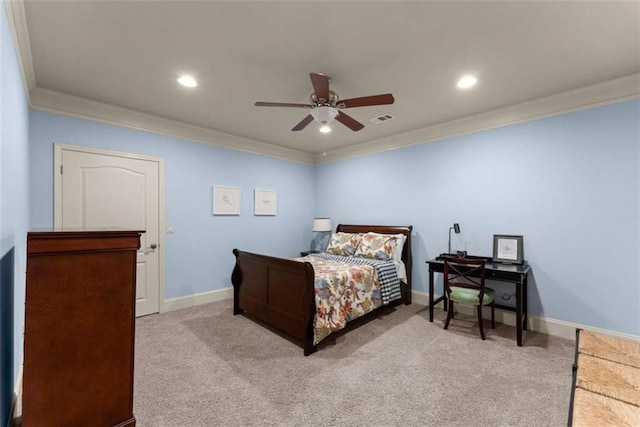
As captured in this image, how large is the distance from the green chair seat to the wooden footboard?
161cm

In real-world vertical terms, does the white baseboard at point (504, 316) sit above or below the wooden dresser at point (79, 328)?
below

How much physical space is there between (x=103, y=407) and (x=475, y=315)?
12.5ft

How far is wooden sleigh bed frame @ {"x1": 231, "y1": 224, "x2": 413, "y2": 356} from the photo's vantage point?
106 inches

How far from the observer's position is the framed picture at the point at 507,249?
3293 mm

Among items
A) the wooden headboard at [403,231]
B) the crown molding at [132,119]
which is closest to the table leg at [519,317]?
the wooden headboard at [403,231]

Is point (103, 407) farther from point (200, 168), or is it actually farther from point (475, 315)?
point (475, 315)

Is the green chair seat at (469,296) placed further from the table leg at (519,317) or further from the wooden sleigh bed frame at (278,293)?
the wooden sleigh bed frame at (278,293)

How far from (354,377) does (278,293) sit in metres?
1.16

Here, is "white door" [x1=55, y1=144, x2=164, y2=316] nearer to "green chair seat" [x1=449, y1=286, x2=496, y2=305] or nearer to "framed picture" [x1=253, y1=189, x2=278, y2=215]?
"framed picture" [x1=253, y1=189, x2=278, y2=215]

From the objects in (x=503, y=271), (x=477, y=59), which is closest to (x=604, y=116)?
(x=477, y=59)

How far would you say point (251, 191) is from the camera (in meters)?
4.79

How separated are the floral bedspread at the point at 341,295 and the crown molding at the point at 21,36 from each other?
2.85 metres

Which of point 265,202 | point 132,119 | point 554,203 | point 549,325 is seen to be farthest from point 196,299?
point 554,203

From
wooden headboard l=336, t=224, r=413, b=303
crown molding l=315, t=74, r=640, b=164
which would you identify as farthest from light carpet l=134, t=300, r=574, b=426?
crown molding l=315, t=74, r=640, b=164
